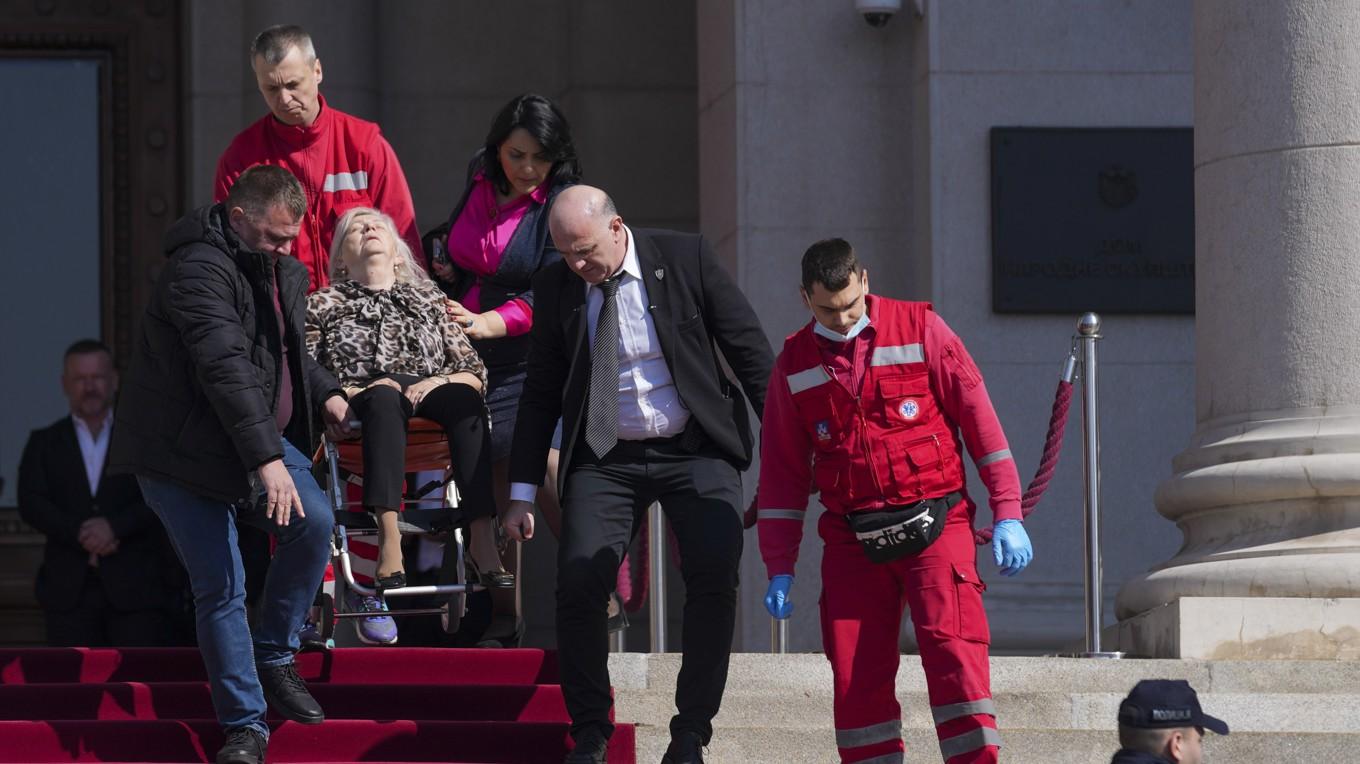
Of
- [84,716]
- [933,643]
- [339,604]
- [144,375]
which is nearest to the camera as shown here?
[933,643]

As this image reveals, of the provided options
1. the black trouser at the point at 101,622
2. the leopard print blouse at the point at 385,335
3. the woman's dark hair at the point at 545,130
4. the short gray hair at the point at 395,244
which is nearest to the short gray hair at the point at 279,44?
the short gray hair at the point at 395,244

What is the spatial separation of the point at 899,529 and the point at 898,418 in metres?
0.35

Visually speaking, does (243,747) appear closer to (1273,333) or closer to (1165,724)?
(1165,724)

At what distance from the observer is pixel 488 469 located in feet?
29.8

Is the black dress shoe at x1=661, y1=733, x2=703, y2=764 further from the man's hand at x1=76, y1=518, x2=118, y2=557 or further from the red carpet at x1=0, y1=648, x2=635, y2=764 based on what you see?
the man's hand at x1=76, y1=518, x2=118, y2=557

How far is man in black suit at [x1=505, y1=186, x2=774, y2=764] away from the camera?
7680mm

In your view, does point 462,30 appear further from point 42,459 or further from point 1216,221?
point 1216,221

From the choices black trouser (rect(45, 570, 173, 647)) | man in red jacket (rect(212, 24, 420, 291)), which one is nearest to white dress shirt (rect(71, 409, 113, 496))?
black trouser (rect(45, 570, 173, 647))

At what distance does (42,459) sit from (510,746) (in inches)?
146

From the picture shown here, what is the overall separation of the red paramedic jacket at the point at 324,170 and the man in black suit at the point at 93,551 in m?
1.65

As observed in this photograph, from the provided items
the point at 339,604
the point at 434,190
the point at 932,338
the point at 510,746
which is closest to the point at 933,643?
the point at 932,338

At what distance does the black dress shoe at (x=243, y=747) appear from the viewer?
7.67 meters

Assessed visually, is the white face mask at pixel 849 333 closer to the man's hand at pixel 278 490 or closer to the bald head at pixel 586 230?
the bald head at pixel 586 230

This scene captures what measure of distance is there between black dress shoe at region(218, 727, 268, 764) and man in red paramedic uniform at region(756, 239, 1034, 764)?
1.85m
